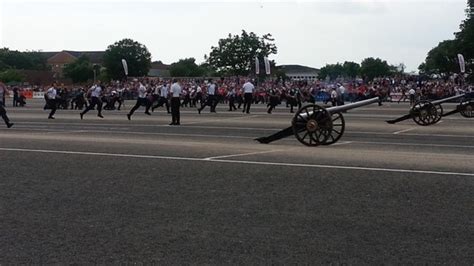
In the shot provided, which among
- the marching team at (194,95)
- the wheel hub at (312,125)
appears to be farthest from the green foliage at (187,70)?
the wheel hub at (312,125)

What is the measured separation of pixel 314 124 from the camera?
52.6 feet

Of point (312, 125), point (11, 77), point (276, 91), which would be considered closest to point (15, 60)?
point (11, 77)

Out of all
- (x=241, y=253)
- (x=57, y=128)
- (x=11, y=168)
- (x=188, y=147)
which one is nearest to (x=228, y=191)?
(x=241, y=253)

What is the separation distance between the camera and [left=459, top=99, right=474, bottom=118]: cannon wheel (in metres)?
30.1

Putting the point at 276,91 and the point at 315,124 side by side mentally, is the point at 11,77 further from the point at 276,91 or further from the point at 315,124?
the point at 315,124

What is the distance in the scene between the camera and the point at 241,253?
632 cm

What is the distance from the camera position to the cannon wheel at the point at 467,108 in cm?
3007

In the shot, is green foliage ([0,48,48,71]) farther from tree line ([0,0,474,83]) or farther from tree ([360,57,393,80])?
tree ([360,57,393,80])

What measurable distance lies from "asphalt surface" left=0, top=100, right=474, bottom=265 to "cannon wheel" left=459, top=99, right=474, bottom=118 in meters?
14.9

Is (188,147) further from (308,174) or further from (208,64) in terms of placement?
(208,64)

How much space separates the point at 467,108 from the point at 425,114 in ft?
21.0

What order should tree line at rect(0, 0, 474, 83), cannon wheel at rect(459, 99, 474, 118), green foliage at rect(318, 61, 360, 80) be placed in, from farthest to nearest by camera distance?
1. green foliage at rect(318, 61, 360, 80)
2. tree line at rect(0, 0, 474, 83)
3. cannon wheel at rect(459, 99, 474, 118)

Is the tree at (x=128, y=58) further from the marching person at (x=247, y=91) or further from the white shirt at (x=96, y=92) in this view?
the white shirt at (x=96, y=92)

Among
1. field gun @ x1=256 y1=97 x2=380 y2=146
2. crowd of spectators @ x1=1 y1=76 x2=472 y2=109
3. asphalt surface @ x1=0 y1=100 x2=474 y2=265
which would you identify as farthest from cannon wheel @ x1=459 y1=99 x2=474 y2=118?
field gun @ x1=256 y1=97 x2=380 y2=146
